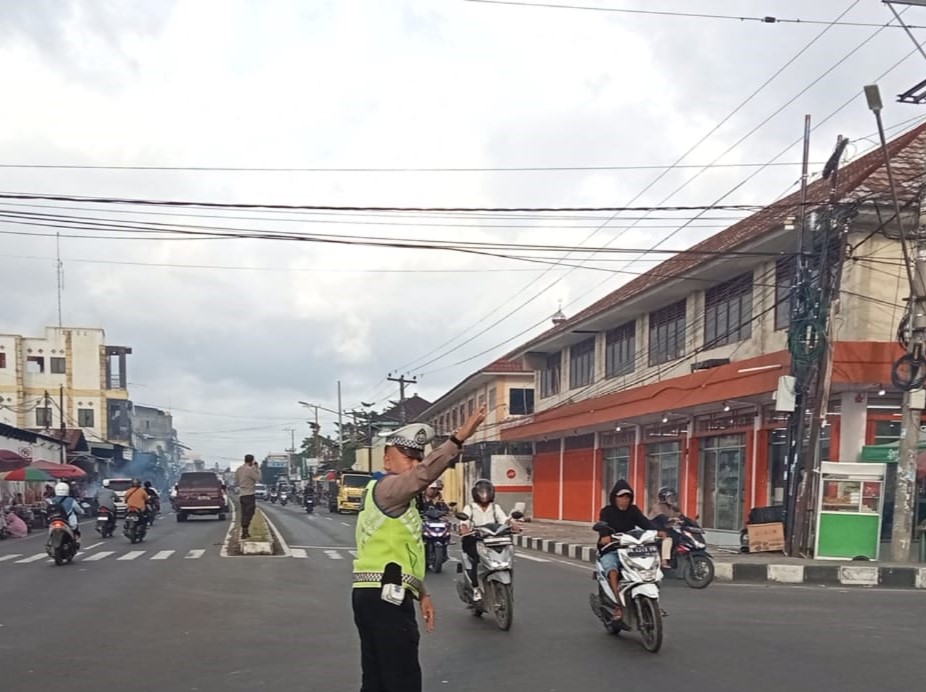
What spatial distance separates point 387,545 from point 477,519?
5.48 meters

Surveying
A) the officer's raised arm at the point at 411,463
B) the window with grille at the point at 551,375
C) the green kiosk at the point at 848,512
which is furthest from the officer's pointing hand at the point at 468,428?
the window with grille at the point at 551,375

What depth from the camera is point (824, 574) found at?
1471 centimetres

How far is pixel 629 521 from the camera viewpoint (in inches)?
340

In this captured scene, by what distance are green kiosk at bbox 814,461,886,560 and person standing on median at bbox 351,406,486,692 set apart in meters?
13.4

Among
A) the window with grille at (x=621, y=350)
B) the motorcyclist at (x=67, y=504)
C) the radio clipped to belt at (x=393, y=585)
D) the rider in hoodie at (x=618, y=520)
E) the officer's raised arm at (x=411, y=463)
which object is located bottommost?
the motorcyclist at (x=67, y=504)

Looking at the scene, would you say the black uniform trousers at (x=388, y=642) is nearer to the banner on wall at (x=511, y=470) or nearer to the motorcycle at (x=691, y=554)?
the motorcycle at (x=691, y=554)

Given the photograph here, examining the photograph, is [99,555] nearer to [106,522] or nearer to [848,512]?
[106,522]

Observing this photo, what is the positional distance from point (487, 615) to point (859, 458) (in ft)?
34.9

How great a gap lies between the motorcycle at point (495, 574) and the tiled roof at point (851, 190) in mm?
8958

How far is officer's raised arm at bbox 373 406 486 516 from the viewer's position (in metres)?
4.24

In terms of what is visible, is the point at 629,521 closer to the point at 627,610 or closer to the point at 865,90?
the point at 627,610

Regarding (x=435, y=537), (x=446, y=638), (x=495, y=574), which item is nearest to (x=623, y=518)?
(x=495, y=574)

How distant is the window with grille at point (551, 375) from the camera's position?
35156 mm

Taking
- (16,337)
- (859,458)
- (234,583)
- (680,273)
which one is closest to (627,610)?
(234,583)
